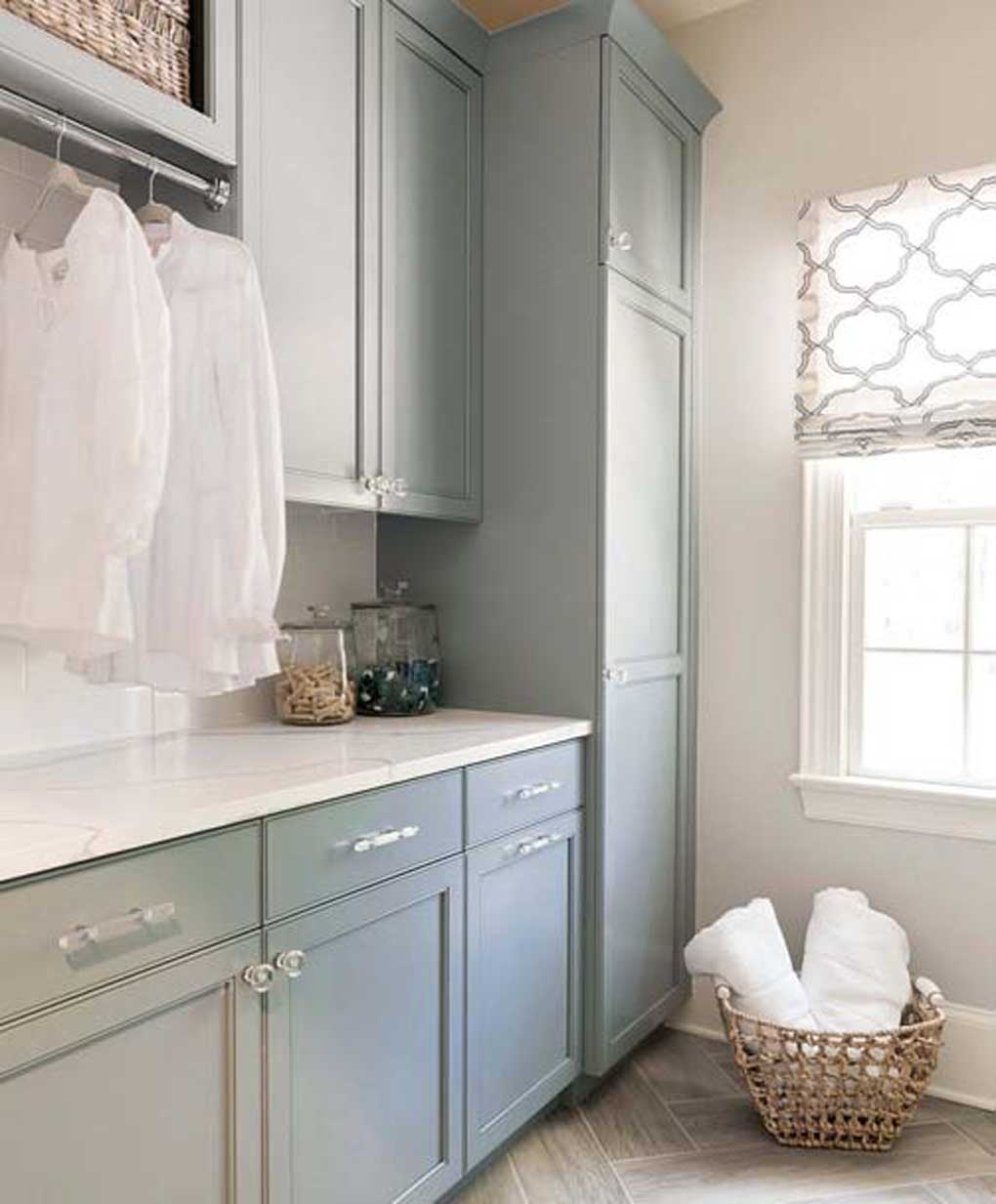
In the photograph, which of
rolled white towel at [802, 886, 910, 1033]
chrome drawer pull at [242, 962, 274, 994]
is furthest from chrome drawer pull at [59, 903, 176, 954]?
rolled white towel at [802, 886, 910, 1033]

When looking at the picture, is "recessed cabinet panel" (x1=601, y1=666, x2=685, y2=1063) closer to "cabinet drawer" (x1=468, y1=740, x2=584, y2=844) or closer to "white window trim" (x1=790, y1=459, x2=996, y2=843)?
"cabinet drawer" (x1=468, y1=740, x2=584, y2=844)

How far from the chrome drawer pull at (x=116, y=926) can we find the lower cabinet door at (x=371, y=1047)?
219mm

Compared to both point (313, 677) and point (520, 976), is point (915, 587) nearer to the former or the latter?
point (520, 976)

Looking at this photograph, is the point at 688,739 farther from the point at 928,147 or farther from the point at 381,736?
the point at 928,147

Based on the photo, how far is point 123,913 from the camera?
1.30 meters

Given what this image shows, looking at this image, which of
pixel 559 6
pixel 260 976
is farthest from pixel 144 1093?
pixel 559 6

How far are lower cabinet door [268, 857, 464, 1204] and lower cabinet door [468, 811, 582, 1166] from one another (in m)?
0.06

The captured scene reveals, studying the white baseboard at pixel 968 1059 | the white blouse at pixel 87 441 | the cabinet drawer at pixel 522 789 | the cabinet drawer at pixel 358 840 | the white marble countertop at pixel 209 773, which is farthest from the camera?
the white baseboard at pixel 968 1059

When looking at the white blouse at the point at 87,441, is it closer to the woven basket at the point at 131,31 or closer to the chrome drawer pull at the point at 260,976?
the woven basket at the point at 131,31

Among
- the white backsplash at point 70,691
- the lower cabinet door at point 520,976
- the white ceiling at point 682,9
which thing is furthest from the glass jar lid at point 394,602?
the white ceiling at point 682,9

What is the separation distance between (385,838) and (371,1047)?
1.15ft

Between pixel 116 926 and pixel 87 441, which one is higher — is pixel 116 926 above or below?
below

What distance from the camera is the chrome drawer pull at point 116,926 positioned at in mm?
1238

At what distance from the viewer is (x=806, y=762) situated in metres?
2.69
